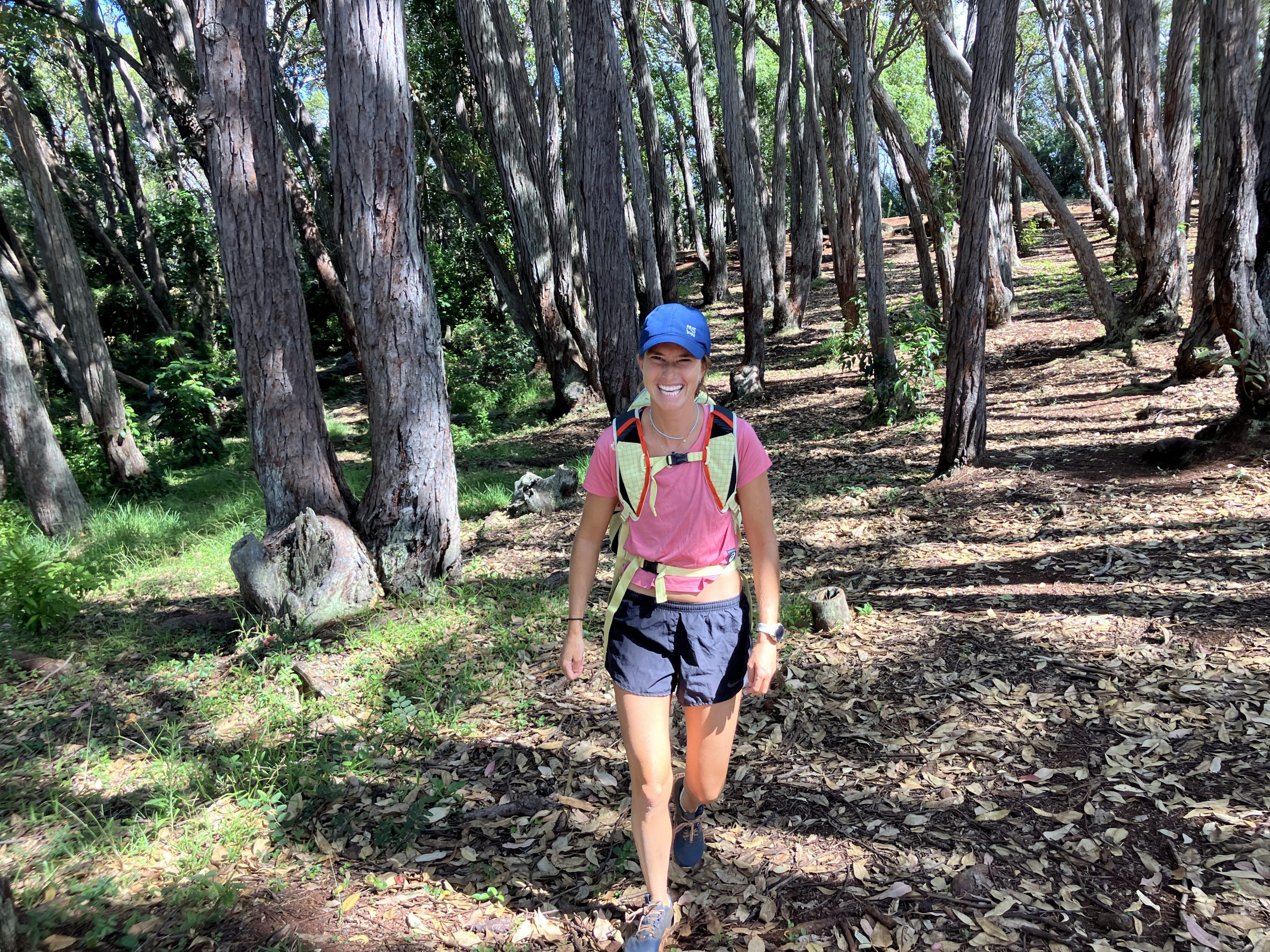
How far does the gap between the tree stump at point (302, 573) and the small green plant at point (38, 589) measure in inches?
55.2

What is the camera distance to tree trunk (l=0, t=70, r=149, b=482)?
31.3 feet

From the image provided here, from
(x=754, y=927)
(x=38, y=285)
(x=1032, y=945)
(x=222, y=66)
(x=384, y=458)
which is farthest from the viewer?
(x=38, y=285)

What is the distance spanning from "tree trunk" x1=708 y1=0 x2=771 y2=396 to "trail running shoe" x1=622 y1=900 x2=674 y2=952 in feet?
31.4

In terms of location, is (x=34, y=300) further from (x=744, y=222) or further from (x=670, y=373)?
(x=670, y=373)

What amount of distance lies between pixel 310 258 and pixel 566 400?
4.47 m

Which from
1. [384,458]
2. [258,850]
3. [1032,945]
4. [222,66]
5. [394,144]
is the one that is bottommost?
[1032,945]

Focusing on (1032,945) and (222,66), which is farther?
(222,66)

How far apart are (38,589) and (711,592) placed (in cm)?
537

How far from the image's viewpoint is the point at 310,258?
11398 mm

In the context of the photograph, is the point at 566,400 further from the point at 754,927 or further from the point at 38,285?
the point at 754,927

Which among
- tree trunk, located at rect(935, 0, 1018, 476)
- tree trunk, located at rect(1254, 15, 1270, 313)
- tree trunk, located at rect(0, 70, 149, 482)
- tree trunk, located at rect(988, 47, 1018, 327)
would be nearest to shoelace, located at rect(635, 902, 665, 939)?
tree trunk, located at rect(935, 0, 1018, 476)

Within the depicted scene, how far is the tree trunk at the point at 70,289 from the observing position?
9531 millimetres

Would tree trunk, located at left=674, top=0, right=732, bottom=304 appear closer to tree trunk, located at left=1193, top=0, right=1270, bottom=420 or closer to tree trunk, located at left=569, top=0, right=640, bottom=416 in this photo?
tree trunk, located at left=569, top=0, right=640, bottom=416

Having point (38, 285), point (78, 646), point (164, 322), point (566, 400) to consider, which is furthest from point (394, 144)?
point (164, 322)
